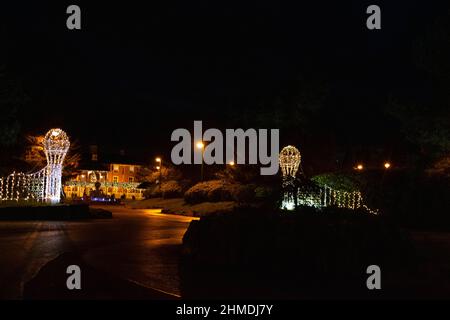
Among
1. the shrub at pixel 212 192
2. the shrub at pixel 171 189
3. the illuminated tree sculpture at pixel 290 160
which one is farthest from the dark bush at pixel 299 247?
the shrub at pixel 171 189

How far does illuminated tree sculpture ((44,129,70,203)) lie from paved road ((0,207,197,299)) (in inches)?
359

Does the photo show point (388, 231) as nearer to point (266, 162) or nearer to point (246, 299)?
point (246, 299)

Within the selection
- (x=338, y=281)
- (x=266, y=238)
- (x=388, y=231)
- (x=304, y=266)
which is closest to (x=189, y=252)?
(x=266, y=238)

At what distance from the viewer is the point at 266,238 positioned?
9844 mm

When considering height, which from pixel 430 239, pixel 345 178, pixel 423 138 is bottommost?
pixel 430 239

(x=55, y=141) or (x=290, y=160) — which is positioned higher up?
(x=55, y=141)

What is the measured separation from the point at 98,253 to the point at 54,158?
17.2 metres

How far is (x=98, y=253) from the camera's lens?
40.4 ft

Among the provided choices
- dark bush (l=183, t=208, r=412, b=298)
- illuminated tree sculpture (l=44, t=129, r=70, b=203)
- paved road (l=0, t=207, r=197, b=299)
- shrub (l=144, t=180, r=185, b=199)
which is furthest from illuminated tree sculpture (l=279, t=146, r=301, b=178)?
shrub (l=144, t=180, r=185, b=199)

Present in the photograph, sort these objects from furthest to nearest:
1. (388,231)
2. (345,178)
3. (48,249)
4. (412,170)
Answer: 1. (345,178)
2. (412,170)
3. (48,249)
4. (388,231)

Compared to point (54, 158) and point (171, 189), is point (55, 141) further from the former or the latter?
point (171, 189)

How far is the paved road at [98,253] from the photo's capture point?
8969 millimetres

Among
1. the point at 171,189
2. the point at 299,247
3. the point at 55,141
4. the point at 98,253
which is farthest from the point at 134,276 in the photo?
the point at 171,189

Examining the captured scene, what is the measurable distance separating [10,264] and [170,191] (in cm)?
3685
